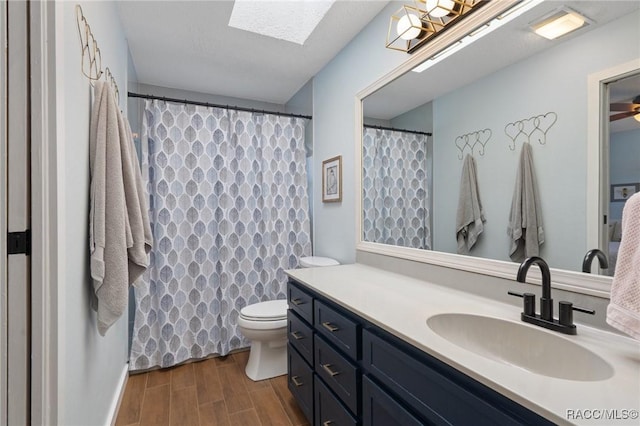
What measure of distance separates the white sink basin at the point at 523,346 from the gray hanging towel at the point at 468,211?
435mm

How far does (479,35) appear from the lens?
1377mm

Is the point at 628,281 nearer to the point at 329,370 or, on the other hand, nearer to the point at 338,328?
the point at 338,328

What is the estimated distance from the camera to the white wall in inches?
36.9

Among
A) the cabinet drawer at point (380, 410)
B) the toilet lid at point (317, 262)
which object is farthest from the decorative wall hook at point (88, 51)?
the toilet lid at point (317, 262)

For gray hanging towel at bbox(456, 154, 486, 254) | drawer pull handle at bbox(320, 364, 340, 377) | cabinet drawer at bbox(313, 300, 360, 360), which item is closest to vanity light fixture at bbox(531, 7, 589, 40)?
gray hanging towel at bbox(456, 154, 486, 254)

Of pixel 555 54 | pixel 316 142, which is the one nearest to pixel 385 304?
pixel 555 54

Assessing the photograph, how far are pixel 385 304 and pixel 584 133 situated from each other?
93 cm

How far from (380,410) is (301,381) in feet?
2.56

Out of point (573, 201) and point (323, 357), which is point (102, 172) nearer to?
point (323, 357)

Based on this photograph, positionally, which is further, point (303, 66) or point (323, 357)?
point (303, 66)

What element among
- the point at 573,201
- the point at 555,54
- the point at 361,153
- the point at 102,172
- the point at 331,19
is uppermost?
the point at 331,19

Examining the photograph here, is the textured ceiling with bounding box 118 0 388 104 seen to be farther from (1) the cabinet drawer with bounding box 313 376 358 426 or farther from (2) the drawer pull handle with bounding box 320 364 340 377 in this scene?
(1) the cabinet drawer with bounding box 313 376 358 426

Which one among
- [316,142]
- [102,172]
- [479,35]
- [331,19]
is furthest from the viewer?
[316,142]

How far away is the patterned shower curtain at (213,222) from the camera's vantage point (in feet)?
7.92
